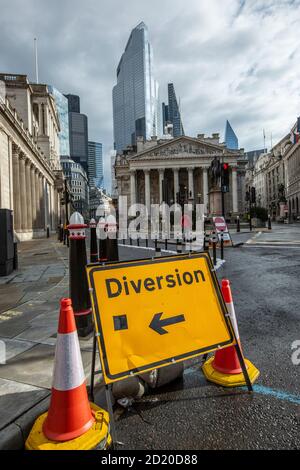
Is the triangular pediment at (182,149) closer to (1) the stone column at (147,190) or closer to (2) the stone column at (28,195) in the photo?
(1) the stone column at (147,190)

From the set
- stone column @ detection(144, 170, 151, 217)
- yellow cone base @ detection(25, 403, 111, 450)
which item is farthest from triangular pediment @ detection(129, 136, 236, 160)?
yellow cone base @ detection(25, 403, 111, 450)

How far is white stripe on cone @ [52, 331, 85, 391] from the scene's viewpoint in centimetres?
209

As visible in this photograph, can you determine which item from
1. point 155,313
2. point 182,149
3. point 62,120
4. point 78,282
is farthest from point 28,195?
point 62,120

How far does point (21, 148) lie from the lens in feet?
100

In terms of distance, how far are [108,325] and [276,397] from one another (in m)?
1.62

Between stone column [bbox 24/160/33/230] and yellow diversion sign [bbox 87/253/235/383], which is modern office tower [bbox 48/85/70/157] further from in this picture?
yellow diversion sign [bbox 87/253/235/383]

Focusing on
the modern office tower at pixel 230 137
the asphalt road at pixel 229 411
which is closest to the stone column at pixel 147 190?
the modern office tower at pixel 230 137

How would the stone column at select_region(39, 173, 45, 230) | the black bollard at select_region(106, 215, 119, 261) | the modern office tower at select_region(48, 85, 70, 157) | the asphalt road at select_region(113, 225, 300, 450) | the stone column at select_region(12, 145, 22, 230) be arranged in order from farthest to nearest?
the modern office tower at select_region(48, 85, 70, 157) < the stone column at select_region(39, 173, 45, 230) < the stone column at select_region(12, 145, 22, 230) < the black bollard at select_region(106, 215, 119, 261) < the asphalt road at select_region(113, 225, 300, 450)

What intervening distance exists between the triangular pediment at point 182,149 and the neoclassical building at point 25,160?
67.1 ft

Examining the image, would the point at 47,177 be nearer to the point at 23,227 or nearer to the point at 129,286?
the point at 23,227

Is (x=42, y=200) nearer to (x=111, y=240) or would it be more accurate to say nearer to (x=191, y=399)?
(x=111, y=240)

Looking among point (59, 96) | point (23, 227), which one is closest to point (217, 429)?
point (23, 227)

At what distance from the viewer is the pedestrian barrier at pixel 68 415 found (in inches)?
77.2

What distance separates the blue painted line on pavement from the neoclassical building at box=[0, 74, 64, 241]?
80.7ft
